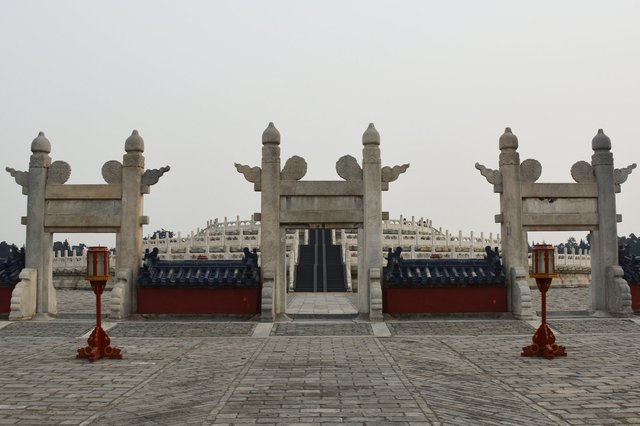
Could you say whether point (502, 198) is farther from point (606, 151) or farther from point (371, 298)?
point (371, 298)

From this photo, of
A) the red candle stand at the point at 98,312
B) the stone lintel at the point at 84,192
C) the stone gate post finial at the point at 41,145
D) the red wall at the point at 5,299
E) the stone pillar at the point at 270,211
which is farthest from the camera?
the stone gate post finial at the point at 41,145

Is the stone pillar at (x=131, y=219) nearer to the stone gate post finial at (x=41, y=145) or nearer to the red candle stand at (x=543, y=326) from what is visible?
the stone gate post finial at (x=41, y=145)

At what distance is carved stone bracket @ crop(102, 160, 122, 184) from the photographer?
1521cm

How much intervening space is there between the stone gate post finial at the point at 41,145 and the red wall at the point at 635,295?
→ 14.1 metres

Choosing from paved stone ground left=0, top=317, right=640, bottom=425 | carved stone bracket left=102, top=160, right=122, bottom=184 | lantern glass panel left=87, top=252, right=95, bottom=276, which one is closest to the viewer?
paved stone ground left=0, top=317, right=640, bottom=425

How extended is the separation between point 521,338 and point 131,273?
854cm

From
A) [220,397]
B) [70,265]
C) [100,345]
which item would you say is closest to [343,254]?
[70,265]

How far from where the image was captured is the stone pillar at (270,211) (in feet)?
48.0

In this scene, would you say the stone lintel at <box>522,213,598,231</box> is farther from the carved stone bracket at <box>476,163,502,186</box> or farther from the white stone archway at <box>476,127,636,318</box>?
the carved stone bracket at <box>476,163,502,186</box>

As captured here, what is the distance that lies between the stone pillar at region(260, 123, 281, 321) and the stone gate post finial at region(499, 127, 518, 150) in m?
5.25

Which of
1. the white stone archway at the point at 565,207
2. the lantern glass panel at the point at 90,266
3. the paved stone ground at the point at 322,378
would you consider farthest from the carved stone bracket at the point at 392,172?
the lantern glass panel at the point at 90,266

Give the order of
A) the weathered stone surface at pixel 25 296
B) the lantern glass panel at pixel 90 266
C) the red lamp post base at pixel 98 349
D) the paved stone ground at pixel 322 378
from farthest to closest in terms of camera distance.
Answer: the weathered stone surface at pixel 25 296
the lantern glass panel at pixel 90 266
the red lamp post base at pixel 98 349
the paved stone ground at pixel 322 378

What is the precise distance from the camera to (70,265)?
96.1ft

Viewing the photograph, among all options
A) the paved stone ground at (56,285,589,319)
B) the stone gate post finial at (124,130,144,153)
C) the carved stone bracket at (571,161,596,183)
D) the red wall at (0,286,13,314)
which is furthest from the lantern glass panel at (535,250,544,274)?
the red wall at (0,286,13,314)
